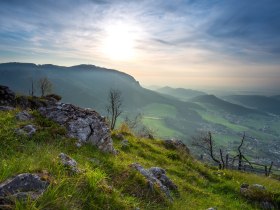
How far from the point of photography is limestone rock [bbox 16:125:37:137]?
483 inches

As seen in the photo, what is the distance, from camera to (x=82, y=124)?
15484 mm

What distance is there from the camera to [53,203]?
19.7ft

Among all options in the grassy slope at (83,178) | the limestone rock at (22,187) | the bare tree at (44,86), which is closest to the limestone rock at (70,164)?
the grassy slope at (83,178)

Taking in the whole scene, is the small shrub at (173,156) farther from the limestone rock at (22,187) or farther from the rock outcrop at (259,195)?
the limestone rock at (22,187)

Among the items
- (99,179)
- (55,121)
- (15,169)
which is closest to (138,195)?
(99,179)

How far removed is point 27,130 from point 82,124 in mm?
3336

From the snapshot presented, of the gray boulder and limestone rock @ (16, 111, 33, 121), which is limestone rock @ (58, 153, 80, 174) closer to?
limestone rock @ (16, 111, 33, 121)

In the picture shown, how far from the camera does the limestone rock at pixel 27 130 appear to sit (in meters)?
12.3

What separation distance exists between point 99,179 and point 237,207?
1185cm

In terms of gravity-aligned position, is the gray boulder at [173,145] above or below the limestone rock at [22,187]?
below

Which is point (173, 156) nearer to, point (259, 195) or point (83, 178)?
point (259, 195)

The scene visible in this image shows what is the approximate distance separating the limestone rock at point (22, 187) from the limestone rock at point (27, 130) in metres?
6.11

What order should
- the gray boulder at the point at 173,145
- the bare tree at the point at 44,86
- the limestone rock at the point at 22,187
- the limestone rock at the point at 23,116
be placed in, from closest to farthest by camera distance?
the limestone rock at the point at 22,187
the limestone rock at the point at 23,116
the gray boulder at the point at 173,145
the bare tree at the point at 44,86

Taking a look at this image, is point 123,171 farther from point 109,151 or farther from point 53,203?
point 53,203
